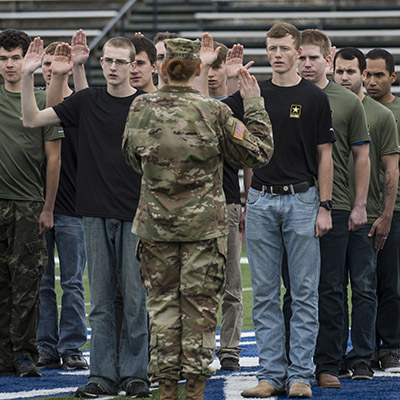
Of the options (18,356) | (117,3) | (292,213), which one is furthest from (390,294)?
(117,3)

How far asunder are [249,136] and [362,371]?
73.4 inches

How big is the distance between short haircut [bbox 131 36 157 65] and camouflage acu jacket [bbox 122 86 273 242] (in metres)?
1.34

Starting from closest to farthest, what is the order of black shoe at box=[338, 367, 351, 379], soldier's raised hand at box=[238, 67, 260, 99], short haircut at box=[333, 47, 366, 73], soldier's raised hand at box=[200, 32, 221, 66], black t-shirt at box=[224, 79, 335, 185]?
soldier's raised hand at box=[238, 67, 260, 99]
soldier's raised hand at box=[200, 32, 221, 66]
black t-shirt at box=[224, 79, 335, 185]
black shoe at box=[338, 367, 351, 379]
short haircut at box=[333, 47, 366, 73]

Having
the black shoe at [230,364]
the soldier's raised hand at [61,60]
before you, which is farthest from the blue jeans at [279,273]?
the soldier's raised hand at [61,60]

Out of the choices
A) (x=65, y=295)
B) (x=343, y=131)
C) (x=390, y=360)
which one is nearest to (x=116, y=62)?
(x=343, y=131)

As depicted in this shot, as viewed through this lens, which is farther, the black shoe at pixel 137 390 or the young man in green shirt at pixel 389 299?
the young man in green shirt at pixel 389 299

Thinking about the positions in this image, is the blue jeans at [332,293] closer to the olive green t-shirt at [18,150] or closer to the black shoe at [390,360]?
the black shoe at [390,360]

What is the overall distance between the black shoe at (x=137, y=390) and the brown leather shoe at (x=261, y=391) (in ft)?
1.68

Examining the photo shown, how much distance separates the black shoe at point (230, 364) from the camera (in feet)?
19.6

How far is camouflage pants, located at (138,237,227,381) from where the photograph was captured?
4426mm

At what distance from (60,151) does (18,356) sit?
128 centimetres

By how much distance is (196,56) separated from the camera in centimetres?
449

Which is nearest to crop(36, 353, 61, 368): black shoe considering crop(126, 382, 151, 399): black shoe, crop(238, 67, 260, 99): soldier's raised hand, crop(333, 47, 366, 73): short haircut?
crop(126, 382, 151, 399): black shoe

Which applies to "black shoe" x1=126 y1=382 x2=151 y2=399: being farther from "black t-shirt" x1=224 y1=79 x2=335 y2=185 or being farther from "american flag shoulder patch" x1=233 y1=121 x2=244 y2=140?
"american flag shoulder patch" x1=233 y1=121 x2=244 y2=140
